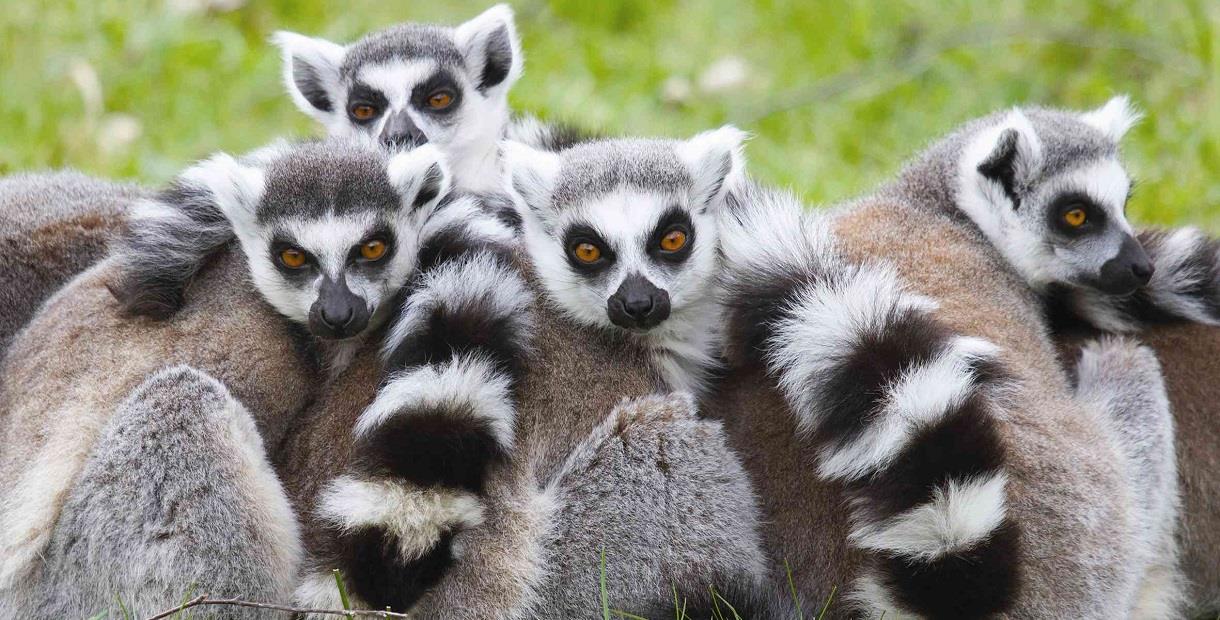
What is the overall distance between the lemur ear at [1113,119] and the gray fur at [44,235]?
364 cm

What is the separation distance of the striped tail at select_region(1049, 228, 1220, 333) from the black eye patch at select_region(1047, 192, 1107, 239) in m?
0.21

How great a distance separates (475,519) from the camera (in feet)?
12.2

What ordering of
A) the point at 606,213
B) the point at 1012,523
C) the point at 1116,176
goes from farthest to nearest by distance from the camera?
the point at 1116,176
the point at 606,213
the point at 1012,523

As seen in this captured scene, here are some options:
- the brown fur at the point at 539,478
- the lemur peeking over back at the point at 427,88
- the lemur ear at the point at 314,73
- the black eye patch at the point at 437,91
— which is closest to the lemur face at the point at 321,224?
the brown fur at the point at 539,478

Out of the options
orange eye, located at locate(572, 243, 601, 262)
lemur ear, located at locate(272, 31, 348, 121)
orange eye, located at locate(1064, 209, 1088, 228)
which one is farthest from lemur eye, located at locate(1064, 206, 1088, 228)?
lemur ear, located at locate(272, 31, 348, 121)

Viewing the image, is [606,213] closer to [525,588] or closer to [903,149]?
[525,588]

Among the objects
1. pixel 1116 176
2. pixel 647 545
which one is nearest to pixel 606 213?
pixel 647 545

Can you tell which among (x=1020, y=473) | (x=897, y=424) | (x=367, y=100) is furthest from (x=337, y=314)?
(x=1020, y=473)

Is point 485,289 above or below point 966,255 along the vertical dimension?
below

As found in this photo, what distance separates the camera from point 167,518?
12.2 feet

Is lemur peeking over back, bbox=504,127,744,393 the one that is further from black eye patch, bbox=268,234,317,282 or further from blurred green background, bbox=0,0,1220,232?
blurred green background, bbox=0,0,1220,232

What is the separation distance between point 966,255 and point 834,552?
51.2 inches

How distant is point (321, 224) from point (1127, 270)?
2.69 metres

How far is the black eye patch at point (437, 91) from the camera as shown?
563 cm
